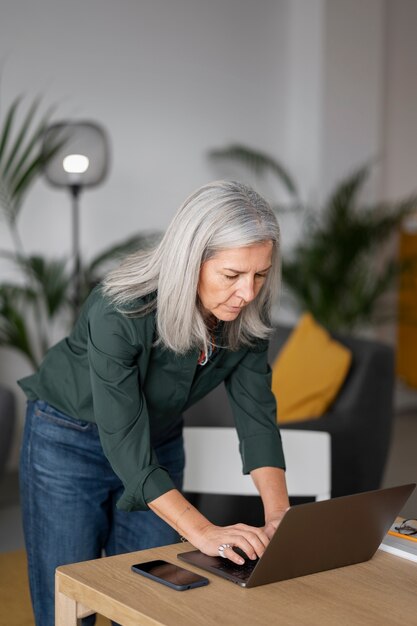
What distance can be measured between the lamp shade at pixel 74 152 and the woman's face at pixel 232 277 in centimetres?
294

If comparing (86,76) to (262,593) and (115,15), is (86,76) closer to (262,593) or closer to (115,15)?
(115,15)

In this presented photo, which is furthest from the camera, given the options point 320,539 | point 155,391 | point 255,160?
point 255,160

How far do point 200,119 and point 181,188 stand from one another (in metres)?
0.47

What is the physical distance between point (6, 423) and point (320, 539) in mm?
2765

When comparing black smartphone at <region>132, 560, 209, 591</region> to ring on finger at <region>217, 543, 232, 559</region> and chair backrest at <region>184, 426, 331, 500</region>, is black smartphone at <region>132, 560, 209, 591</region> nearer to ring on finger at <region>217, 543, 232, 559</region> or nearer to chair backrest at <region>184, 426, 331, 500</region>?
ring on finger at <region>217, 543, 232, 559</region>

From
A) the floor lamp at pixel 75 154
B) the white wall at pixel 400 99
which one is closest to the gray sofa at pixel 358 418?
the floor lamp at pixel 75 154

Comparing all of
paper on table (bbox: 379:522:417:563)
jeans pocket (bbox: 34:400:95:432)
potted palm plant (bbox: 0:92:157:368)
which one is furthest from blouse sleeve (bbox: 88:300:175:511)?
potted palm plant (bbox: 0:92:157:368)

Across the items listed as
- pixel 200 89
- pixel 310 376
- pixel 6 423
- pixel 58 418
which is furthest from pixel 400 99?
pixel 58 418

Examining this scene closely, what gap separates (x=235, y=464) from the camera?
10.0ft

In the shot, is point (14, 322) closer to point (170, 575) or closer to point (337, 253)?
point (337, 253)

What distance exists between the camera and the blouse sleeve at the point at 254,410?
7.61 ft

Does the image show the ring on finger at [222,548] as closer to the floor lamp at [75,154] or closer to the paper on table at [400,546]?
the paper on table at [400,546]

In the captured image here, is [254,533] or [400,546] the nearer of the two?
[254,533]

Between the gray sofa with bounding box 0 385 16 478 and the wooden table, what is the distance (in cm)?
249
